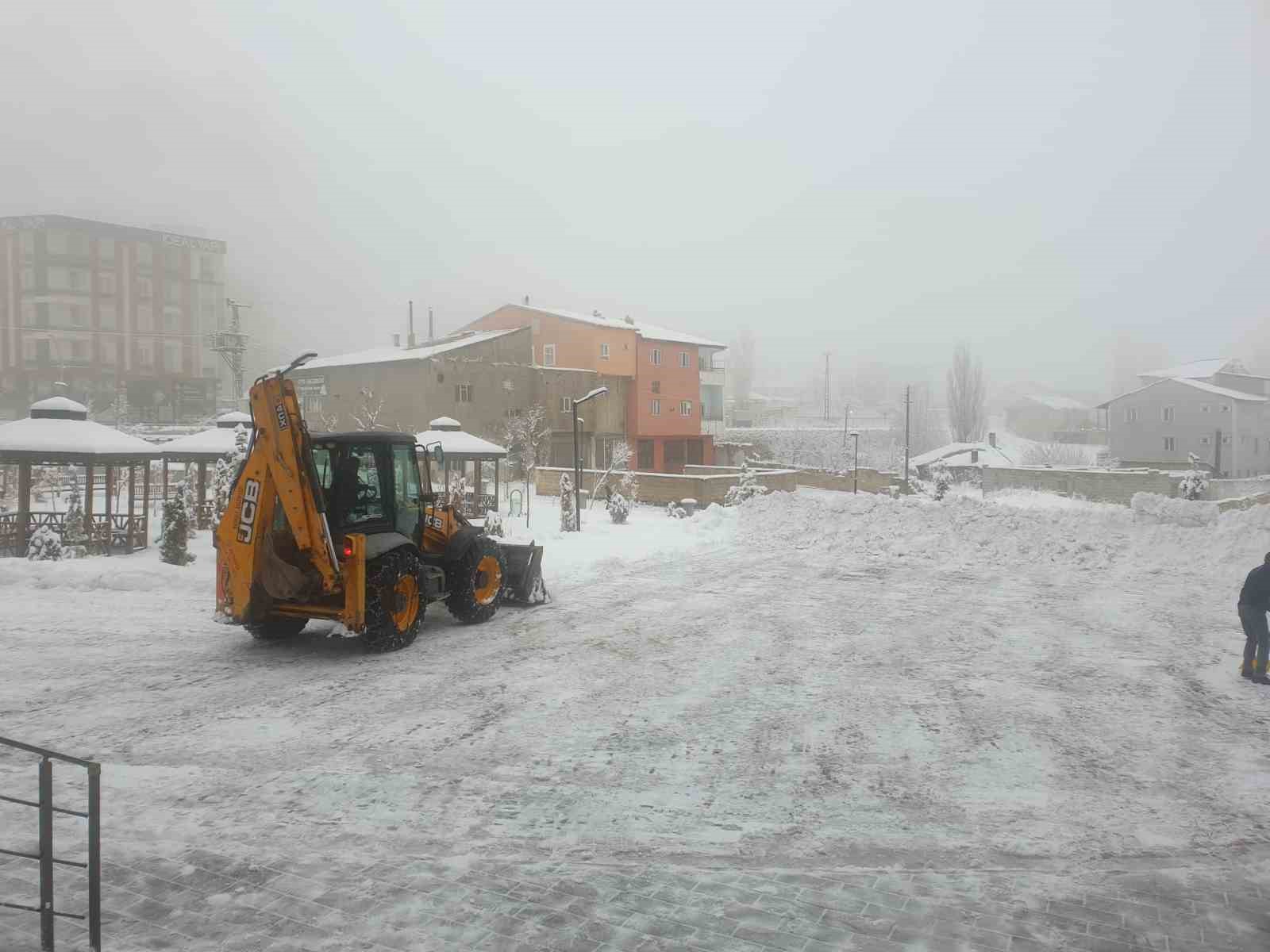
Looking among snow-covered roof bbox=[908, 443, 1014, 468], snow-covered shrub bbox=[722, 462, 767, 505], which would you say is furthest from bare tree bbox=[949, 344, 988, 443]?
snow-covered shrub bbox=[722, 462, 767, 505]

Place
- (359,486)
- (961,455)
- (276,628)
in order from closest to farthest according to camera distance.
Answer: (359,486), (276,628), (961,455)

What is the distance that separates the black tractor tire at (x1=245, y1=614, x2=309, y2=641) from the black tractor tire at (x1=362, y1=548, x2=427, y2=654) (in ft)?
3.66

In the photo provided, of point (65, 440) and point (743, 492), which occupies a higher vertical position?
point (65, 440)

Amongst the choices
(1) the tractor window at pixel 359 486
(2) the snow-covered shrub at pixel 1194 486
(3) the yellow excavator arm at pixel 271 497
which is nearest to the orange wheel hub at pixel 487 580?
(1) the tractor window at pixel 359 486

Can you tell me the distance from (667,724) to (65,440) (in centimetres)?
1575

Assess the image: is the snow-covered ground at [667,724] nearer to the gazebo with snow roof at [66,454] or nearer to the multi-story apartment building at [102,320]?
the gazebo with snow roof at [66,454]

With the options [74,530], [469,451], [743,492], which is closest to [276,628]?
[74,530]

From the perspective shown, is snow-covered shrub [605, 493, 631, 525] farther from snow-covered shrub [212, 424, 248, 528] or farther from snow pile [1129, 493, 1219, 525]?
snow pile [1129, 493, 1219, 525]

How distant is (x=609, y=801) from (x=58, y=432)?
671 inches

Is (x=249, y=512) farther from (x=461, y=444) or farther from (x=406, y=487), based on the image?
(x=461, y=444)

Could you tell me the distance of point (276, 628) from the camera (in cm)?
1134

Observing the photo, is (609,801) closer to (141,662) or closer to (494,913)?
(494,913)

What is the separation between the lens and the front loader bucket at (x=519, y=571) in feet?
46.5

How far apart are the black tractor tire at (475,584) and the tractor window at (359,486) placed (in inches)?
68.3
